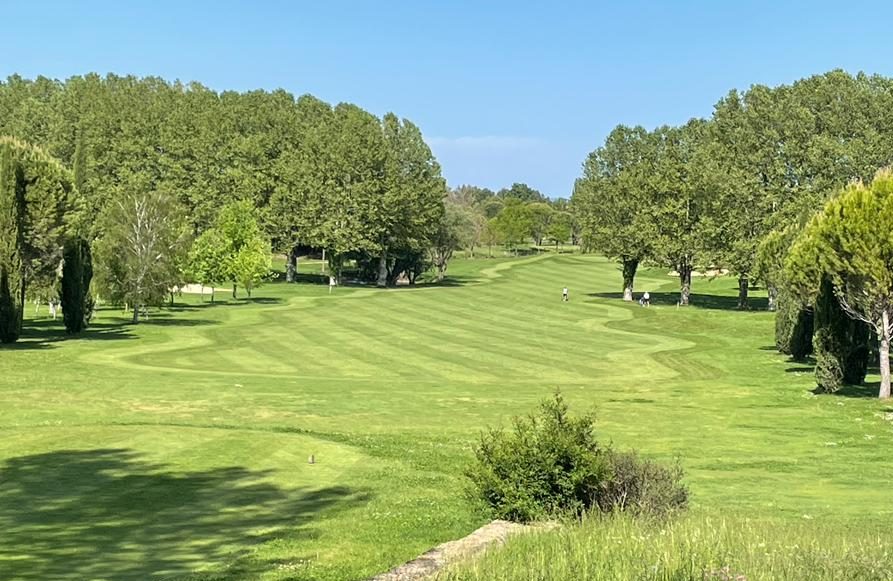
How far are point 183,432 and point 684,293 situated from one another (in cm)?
6677

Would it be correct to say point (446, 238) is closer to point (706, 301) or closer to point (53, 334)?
point (706, 301)

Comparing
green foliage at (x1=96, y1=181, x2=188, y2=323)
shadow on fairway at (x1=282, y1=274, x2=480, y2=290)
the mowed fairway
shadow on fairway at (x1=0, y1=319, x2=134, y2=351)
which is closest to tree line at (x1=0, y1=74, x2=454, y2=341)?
shadow on fairway at (x1=282, y1=274, x2=480, y2=290)

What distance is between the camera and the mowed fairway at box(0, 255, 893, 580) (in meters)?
13.2

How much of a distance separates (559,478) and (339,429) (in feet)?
44.9

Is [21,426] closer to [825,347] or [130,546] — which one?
[130,546]

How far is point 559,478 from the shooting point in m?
13.7

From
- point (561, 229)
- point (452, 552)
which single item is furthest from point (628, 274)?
point (561, 229)

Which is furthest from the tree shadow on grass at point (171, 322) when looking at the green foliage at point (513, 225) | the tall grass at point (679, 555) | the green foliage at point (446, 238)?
the green foliage at point (513, 225)

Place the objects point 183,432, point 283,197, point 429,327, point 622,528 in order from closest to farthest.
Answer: point 622,528, point 183,432, point 429,327, point 283,197

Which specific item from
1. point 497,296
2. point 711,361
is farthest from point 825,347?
point 497,296

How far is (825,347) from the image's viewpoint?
3641 cm

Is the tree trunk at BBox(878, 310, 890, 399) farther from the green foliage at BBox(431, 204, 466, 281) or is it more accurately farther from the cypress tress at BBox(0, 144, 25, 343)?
the green foliage at BBox(431, 204, 466, 281)

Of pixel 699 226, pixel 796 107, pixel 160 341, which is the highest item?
pixel 796 107

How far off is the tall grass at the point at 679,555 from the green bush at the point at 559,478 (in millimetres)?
1266
